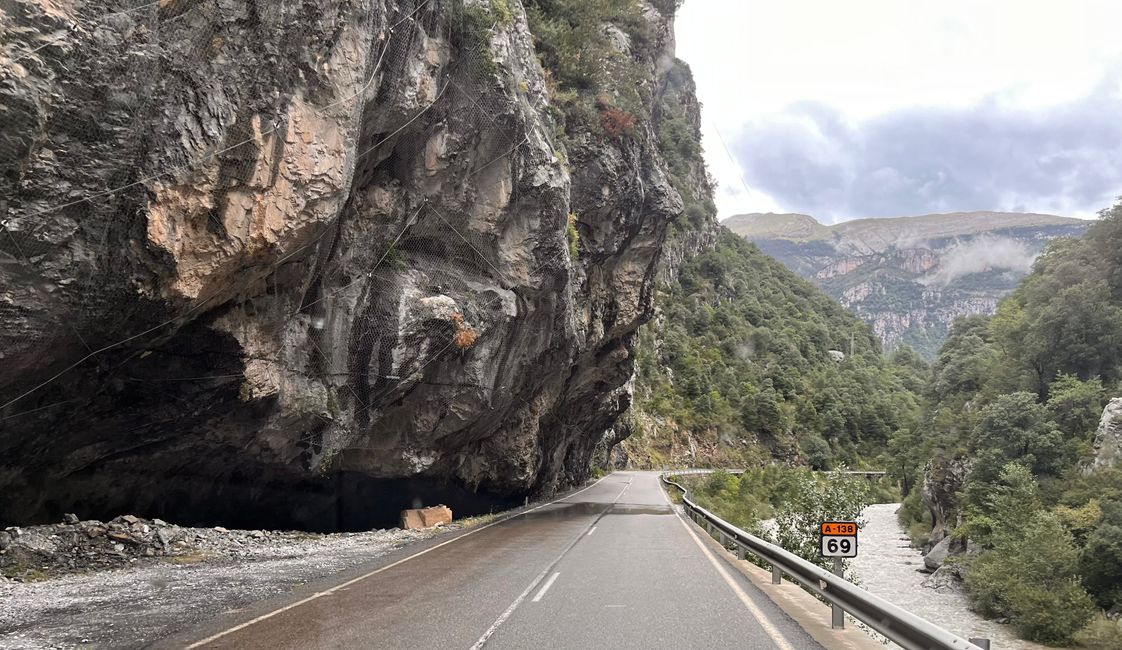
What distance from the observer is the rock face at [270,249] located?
862 centimetres

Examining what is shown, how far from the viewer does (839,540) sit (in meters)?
7.59

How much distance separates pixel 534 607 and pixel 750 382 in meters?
103

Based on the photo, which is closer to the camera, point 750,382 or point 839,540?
point 839,540

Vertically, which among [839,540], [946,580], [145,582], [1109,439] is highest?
[1109,439]

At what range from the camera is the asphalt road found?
6316 mm

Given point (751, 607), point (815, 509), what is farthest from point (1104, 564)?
point (751, 607)

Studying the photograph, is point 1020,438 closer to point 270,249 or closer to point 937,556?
point 937,556

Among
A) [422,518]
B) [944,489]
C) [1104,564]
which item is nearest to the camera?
[422,518]

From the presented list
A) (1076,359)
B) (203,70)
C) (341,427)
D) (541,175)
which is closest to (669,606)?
(203,70)

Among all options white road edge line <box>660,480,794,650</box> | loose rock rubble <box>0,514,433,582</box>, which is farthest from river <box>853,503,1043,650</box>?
loose rock rubble <box>0,514,433,582</box>

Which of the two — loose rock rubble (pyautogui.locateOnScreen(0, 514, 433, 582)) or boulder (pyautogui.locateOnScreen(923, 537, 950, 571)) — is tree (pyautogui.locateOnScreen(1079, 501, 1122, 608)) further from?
loose rock rubble (pyautogui.locateOnScreen(0, 514, 433, 582))

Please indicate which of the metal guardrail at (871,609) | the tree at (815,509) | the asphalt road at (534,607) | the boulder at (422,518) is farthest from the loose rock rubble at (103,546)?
the tree at (815,509)

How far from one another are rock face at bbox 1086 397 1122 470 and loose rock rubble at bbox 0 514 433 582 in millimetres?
33126

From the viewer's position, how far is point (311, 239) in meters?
12.4
